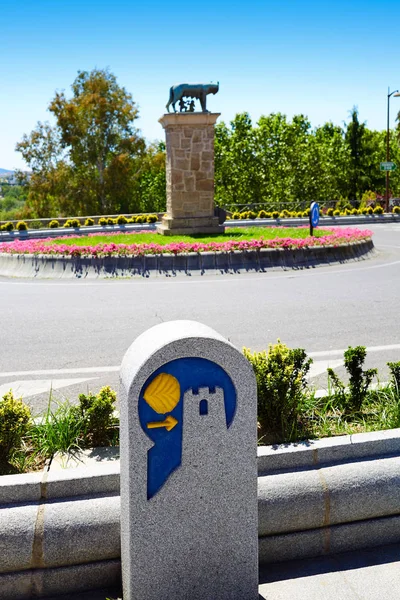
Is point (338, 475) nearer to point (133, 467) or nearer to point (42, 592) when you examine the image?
point (133, 467)

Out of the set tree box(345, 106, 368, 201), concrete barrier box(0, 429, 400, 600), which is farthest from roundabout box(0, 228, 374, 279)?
tree box(345, 106, 368, 201)

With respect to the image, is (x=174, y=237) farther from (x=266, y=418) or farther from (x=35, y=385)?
(x=266, y=418)

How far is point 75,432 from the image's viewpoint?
3953 mm

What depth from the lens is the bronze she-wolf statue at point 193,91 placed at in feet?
65.0

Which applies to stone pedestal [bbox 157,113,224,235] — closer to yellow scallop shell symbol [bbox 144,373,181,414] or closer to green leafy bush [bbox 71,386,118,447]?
green leafy bush [bbox 71,386,118,447]

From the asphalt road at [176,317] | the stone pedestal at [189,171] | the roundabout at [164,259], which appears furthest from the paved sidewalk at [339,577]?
the stone pedestal at [189,171]

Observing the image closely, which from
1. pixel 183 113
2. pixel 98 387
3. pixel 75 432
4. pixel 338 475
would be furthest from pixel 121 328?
pixel 183 113

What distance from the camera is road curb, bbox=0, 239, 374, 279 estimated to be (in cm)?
1491

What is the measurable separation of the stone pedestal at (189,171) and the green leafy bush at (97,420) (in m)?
16.3

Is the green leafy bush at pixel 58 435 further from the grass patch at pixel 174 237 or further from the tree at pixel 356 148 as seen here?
the tree at pixel 356 148

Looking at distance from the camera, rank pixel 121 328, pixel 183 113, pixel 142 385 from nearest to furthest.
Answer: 1. pixel 142 385
2. pixel 121 328
3. pixel 183 113

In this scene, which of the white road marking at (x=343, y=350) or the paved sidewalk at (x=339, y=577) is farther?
the white road marking at (x=343, y=350)

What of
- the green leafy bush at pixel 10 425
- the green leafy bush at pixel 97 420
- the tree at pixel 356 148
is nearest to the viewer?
the green leafy bush at pixel 10 425

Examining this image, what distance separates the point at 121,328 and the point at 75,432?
4909 millimetres
